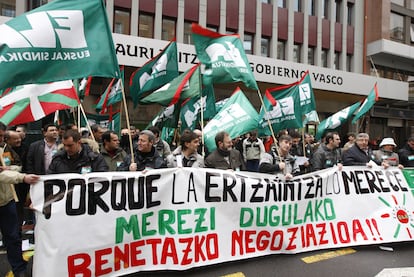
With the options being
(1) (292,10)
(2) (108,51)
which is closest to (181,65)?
(1) (292,10)

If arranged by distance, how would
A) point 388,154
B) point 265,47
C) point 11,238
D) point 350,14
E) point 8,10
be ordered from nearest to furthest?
point 11,238
point 388,154
point 8,10
point 265,47
point 350,14

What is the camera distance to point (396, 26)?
76.0 feet

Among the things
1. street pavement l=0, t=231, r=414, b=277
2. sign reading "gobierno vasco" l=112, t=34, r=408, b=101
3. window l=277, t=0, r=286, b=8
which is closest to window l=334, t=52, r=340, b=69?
sign reading "gobierno vasco" l=112, t=34, r=408, b=101

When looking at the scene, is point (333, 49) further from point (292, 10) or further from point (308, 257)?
point (308, 257)

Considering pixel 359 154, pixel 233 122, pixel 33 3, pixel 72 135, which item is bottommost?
pixel 359 154

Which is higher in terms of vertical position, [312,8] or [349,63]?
[312,8]

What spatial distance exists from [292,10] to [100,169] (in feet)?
59.5

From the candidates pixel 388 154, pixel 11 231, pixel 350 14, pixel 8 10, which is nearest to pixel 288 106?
pixel 388 154

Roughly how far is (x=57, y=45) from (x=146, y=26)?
13071mm

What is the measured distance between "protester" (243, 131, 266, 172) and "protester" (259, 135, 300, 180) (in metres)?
2.96

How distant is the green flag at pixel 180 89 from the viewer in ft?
20.1

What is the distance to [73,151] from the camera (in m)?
3.69

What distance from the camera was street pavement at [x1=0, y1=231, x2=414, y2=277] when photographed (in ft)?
12.1

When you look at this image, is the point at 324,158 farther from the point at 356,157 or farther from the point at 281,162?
the point at 281,162
